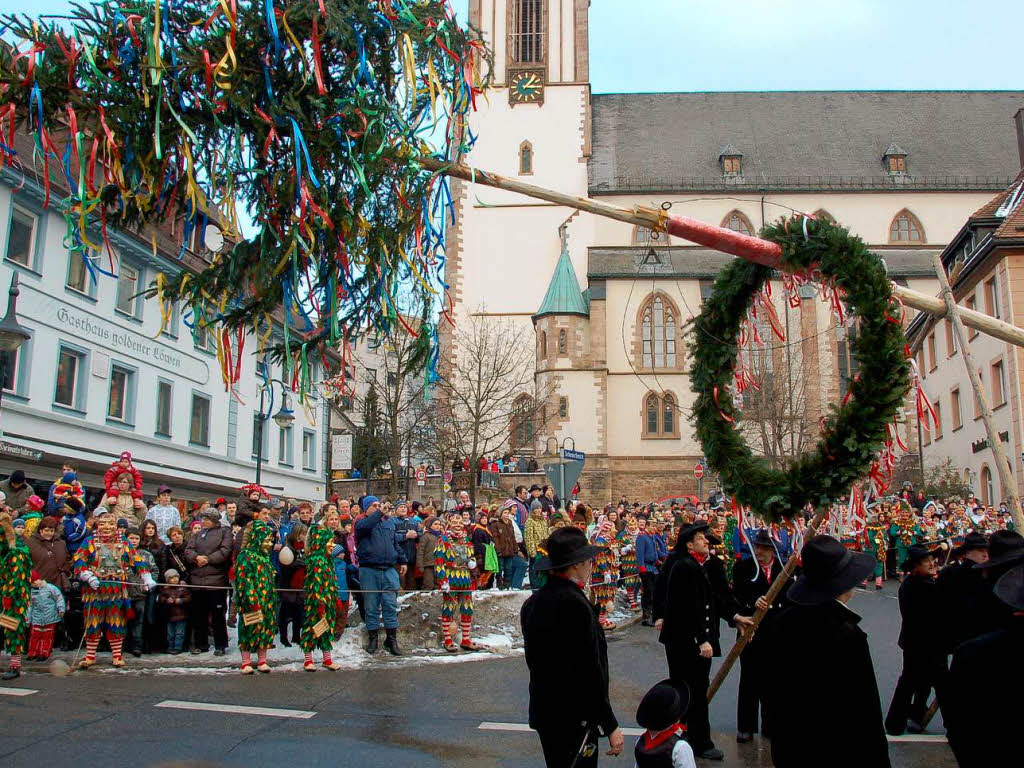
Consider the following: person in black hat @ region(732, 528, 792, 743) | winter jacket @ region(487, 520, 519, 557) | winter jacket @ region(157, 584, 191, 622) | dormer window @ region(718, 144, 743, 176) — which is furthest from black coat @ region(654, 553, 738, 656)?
dormer window @ region(718, 144, 743, 176)

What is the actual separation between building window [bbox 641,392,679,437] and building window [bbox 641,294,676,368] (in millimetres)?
1837

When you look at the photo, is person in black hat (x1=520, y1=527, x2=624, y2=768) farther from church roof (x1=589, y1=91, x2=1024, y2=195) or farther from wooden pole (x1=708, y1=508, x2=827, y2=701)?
church roof (x1=589, y1=91, x2=1024, y2=195)

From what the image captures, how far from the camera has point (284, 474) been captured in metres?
38.2

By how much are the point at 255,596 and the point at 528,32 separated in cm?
4894

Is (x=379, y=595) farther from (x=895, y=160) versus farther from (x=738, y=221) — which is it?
(x=895, y=160)

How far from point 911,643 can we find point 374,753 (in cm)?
428

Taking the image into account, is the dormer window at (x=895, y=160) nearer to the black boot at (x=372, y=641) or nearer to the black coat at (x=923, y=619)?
the black boot at (x=372, y=641)

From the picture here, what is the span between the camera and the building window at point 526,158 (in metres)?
53.8

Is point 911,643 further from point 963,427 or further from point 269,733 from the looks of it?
point 963,427

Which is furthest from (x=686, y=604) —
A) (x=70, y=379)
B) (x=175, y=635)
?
(x=70, y=379)

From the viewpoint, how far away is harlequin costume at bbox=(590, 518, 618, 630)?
15.3m

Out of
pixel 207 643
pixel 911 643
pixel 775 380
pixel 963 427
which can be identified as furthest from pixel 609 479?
pixel 911 643

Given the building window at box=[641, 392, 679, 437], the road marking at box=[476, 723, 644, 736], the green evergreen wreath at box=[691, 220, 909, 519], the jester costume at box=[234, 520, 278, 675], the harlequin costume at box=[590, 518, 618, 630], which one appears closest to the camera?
the green evergreen wreath at box=[691, 220, 909, 519]

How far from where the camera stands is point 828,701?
4332 mm
